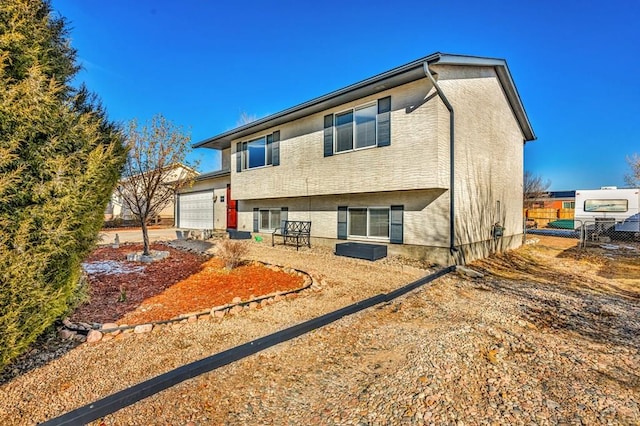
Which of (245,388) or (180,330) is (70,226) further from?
(245,388)

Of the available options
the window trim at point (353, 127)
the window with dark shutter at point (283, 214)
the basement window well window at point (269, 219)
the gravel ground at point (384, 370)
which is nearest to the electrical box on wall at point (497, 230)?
the window trim at point (353, 127)

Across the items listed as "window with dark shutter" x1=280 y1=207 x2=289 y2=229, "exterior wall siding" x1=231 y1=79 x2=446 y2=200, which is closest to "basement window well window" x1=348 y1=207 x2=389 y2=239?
"exterior wall siding" x1=231 y1=79 x2=446 y2=200

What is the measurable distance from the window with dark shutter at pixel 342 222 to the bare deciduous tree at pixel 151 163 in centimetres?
531

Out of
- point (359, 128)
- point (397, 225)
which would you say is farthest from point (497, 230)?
point (359, 128)

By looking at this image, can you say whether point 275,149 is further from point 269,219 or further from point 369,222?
point 369,222

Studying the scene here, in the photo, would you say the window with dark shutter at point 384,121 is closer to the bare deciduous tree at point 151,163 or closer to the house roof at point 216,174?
the bare deciduous tree at point 151,163

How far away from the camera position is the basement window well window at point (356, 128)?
9246mm

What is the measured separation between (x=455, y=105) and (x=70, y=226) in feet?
30.4

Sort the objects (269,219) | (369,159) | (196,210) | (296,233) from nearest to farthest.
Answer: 1. (369,159)
2. (296,233)
3. (269,219)
4. (196,210)

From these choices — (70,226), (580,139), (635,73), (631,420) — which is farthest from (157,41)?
(580,139)

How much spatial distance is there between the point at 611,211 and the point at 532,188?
13.2 m

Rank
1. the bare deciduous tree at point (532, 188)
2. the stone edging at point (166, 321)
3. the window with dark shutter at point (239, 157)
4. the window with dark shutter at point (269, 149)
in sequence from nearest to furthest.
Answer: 1. the stone edging at point (166, 321)
2. the window with dark shutter at point (269, 149)
3. the window with dark shutter at point (239, 157)
4. the bare deciduous tree at point (532, 188)

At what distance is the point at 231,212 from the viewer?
15883 mm

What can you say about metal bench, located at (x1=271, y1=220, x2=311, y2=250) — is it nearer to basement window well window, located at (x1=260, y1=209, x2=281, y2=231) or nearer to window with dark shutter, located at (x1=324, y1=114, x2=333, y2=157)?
basement window well window, located at (x1=260, y1=209, x2=281, y2=231)
